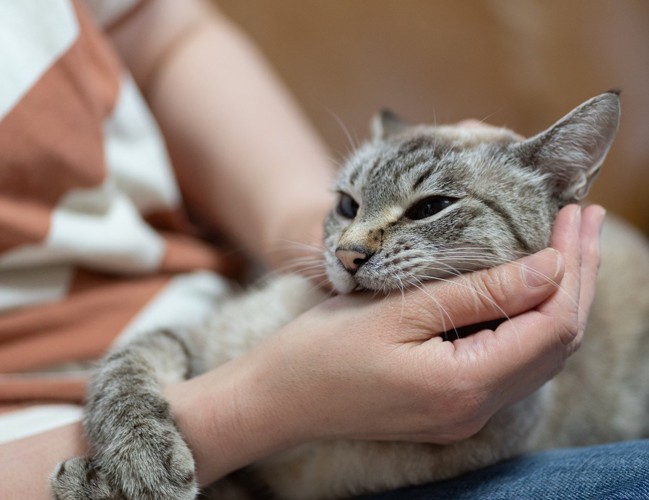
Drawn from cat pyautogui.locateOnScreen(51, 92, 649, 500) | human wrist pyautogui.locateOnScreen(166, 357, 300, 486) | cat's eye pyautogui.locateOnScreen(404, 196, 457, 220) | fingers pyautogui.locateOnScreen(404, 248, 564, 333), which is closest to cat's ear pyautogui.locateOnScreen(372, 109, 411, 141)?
cat pyautogui.locateOnScreen(51, 92, 649, 500)

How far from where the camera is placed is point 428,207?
101 centimetres

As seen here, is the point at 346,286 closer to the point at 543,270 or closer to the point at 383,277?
the point at 383,277

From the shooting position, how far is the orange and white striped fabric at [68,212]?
3.96ft

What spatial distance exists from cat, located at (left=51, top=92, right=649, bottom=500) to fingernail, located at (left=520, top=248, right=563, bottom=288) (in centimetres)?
6

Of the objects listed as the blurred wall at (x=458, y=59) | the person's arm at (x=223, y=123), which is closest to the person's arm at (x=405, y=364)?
the person's arm at (x=223, y=123)

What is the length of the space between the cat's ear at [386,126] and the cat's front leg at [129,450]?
679 mm

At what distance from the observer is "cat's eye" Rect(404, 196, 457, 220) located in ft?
3.29

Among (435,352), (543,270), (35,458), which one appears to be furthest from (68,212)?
(543,270)

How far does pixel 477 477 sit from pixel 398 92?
1.41 metres

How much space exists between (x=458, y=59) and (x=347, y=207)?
1.18 m

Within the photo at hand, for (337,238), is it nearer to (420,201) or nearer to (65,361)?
(420,201)

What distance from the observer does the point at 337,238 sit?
1.05 m

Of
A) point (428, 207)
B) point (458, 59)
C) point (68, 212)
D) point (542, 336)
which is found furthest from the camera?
point (458, 59)

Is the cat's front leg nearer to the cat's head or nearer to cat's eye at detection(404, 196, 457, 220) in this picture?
the cat's head
